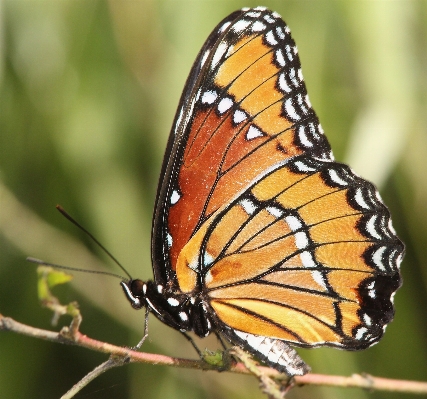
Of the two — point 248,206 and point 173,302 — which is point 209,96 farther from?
point 173,302

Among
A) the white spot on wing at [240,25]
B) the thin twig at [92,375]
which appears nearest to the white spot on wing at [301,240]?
the white spot on wing at [240,25]

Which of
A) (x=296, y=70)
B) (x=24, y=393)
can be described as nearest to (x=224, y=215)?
(x=296, y=70)

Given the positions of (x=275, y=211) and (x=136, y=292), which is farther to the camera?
(x=275, y=211)

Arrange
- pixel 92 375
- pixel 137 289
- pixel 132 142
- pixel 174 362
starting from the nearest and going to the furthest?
pixel 92 375 < pixel 174 362 < pixel 137 289 < pixel 132 142

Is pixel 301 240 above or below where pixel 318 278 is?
above

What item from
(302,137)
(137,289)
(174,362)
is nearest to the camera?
(174,362)

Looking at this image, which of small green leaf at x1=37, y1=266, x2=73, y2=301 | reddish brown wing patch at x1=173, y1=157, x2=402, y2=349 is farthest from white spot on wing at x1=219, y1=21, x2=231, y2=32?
small green leaf at x1=37, y1=266, x2=73, y2=301

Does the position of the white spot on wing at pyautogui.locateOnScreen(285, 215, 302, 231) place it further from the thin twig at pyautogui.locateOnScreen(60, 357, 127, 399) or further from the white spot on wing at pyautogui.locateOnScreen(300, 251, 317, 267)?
the thin twig at pyautogui.locateOnScreen(60, 357, 127, 399)

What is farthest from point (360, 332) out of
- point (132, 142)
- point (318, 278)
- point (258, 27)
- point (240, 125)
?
Answer: point (132, 142)

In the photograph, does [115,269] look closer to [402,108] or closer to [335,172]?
[335,172]
